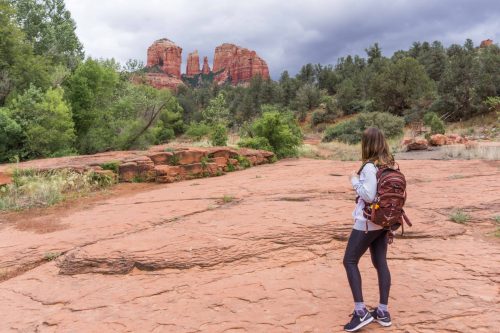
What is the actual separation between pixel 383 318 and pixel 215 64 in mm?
163311

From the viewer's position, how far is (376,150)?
2957 millimetres

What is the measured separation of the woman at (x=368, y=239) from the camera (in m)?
2.84

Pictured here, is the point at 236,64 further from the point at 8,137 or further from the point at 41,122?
the point at 8,137

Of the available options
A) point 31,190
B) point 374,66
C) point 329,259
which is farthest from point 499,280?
point 374,66

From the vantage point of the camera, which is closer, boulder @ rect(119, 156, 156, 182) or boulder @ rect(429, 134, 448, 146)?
boulder @ rect(119, 156, 156, 182)

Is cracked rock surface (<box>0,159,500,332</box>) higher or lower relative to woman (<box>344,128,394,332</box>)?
lower

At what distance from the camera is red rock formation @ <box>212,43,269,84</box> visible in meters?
145

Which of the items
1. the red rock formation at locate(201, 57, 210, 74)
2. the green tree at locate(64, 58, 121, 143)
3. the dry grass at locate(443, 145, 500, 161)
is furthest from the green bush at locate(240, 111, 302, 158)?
the red rock formation at locate(201, 57, 210, 74)

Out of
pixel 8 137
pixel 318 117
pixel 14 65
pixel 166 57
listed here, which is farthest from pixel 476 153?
pixel 166 57

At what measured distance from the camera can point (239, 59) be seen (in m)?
148

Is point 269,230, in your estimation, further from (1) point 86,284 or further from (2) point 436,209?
(2) point 436,209

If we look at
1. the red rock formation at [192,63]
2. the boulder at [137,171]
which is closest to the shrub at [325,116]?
the boulder at [137,171]

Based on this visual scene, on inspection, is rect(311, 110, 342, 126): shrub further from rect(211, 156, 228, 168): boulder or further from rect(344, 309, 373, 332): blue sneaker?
rect(344, 309, 373, 332): blue sneaker

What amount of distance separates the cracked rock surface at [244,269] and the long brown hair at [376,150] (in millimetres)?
1256
